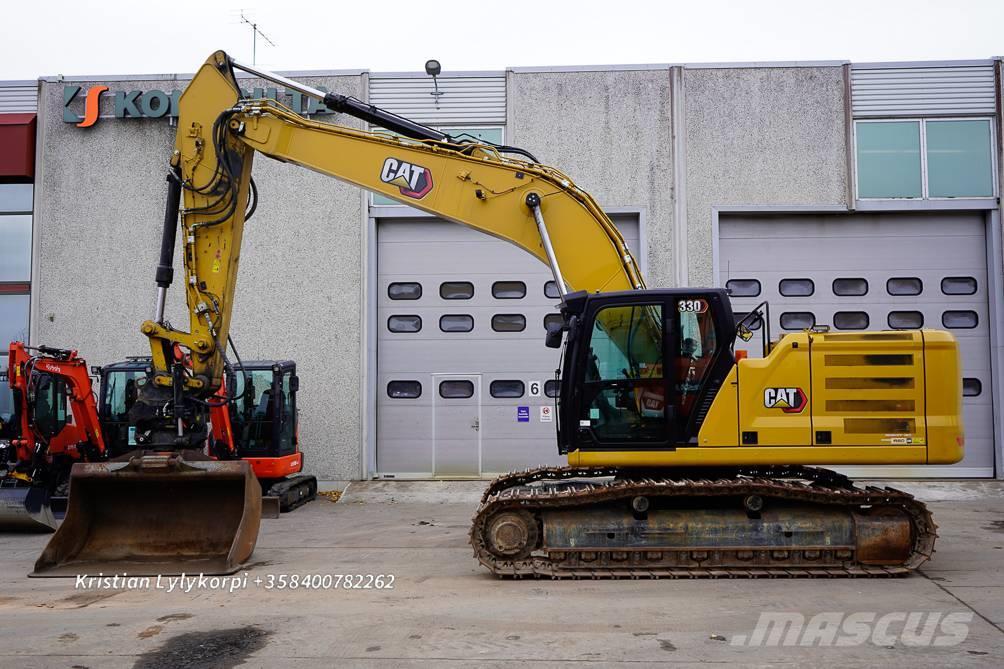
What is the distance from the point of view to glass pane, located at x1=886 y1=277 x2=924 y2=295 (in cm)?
1555

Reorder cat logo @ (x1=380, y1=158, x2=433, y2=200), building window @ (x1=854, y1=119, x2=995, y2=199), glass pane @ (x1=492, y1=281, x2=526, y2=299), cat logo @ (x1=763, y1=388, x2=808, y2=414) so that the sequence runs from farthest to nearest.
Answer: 1. glass pane @ (x1=492, y1=281, x2=526, y2=299)
2. building window @ (x1=854, y1=119, x2=995, y2=199)
3. cat logo @ (x1=380, y1=158, x2=433, y2=200)
4. cat logo @ (x1=763, y1=388, x2=808, y2=414)

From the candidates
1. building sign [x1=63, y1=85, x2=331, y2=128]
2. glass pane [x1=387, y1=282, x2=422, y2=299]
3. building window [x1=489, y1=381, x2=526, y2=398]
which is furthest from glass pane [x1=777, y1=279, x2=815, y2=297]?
building sign [x1=63, y1=85, x2=331, y2=128]

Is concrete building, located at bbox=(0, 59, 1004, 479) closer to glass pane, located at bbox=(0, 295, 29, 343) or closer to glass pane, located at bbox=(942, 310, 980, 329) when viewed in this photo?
glass pane, located at bbox=(942, 310, 980, 329)

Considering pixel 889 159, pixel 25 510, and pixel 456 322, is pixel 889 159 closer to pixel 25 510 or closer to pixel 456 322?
pixel 456 322

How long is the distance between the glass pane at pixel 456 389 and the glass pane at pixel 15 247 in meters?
7.97

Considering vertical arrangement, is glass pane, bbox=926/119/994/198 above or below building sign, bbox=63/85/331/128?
below

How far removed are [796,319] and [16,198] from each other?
561 inches

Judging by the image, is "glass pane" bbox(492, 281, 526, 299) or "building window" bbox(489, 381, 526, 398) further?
"glass pane" bbox(492, 281, 526, 299)

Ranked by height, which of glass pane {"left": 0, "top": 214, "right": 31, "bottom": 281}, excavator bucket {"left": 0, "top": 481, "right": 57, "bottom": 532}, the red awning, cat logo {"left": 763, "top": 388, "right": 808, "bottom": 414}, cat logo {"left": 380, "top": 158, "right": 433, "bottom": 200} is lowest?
excavator bucket {"left": 0, "top": 481, "right": 57, "bottom": 532}

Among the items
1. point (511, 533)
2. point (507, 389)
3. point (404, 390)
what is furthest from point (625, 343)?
point (404, 390)

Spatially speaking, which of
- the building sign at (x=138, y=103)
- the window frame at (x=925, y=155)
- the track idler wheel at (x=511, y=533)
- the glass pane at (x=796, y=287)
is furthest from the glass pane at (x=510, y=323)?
the track idler wheel at (x=511, y=533)

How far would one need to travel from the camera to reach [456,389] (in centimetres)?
1583

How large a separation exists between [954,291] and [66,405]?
1448cm

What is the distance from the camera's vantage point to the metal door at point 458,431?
51.5 ft
